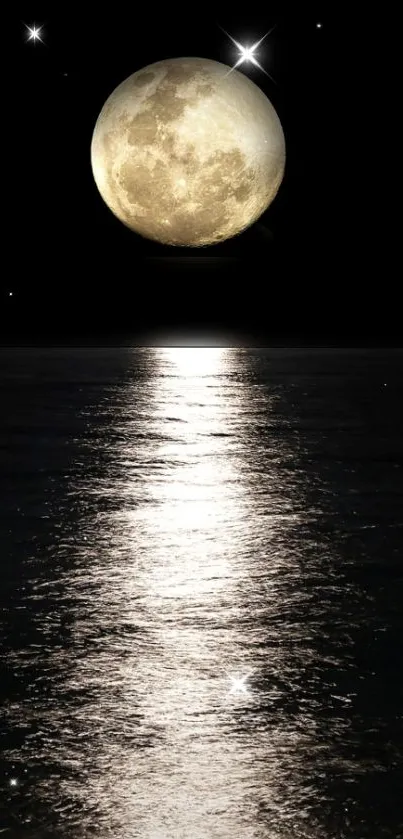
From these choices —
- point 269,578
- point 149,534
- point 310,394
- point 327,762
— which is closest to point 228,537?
point 149,534

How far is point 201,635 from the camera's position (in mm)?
6008

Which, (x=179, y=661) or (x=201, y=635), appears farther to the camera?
(x=201, y=635)

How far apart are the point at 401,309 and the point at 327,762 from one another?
35458 mm

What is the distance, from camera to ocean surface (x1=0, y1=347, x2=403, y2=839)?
4125 mm

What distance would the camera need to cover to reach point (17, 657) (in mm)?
5668

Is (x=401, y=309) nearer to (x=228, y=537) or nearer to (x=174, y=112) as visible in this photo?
(x=174, y=112)

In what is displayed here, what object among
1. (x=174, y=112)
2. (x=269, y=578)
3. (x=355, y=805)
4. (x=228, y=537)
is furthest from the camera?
(x=174, y=112)

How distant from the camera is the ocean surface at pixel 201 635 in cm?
412

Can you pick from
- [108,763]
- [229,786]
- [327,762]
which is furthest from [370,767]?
[108,763]

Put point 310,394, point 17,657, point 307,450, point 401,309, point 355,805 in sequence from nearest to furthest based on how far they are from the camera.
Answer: point 355,805 < point 17,657 < point 307,450 < point 310,394 < point 401,309

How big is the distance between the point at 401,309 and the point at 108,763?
35.6m

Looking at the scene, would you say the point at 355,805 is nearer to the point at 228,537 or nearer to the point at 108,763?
the point at 108,763

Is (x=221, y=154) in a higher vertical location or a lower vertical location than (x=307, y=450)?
higher

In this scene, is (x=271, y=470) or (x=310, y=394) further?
(x=310, y=394)
